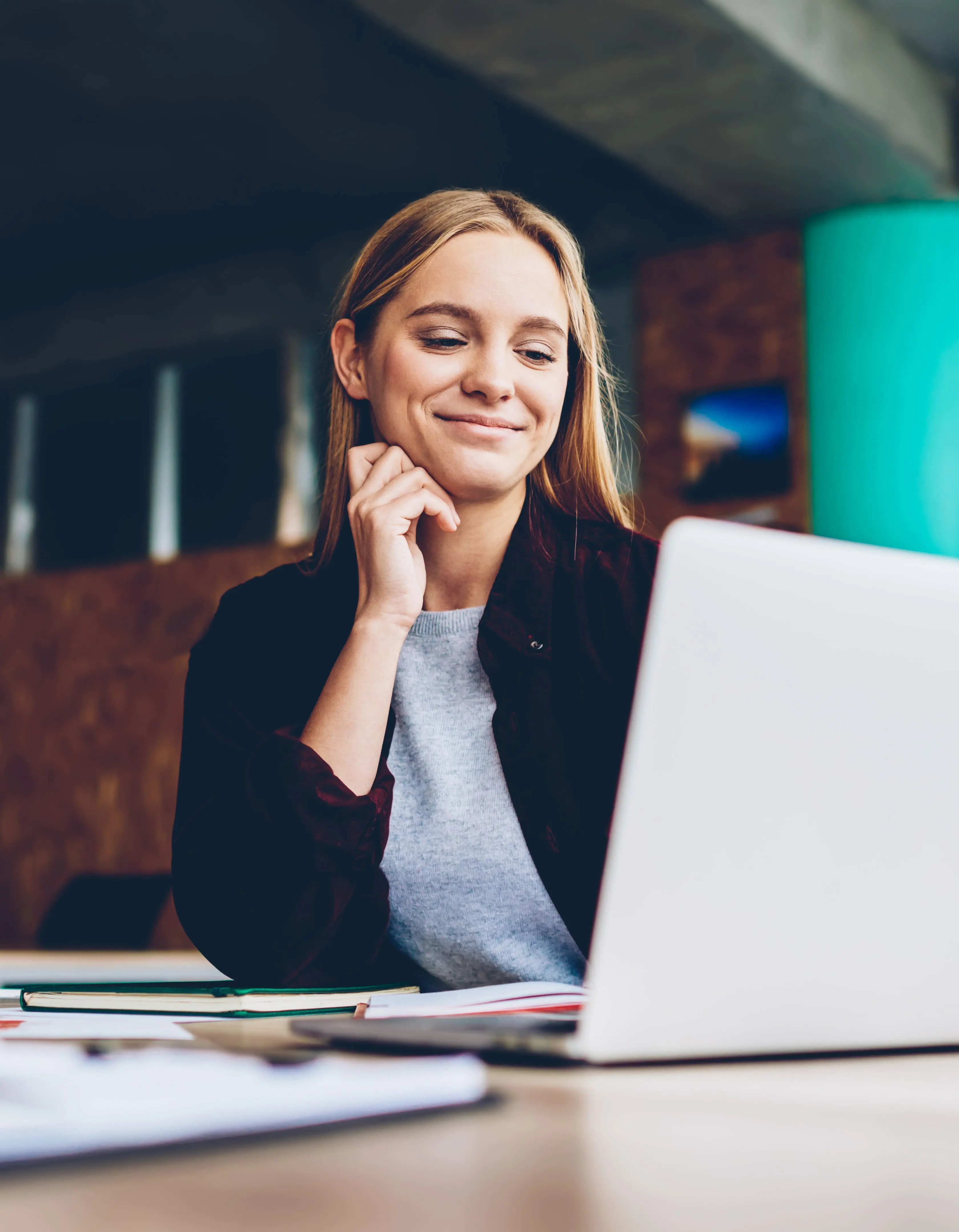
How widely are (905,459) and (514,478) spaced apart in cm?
107

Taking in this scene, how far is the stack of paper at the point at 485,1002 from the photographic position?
27.9 inches

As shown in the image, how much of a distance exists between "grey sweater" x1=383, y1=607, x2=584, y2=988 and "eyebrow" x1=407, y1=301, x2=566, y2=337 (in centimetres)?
38

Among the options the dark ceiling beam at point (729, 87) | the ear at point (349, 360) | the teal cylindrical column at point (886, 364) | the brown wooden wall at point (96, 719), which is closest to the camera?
the ear at point (349, 360)

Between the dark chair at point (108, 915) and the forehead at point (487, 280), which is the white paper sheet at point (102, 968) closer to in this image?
the forehead at point (487, 280)

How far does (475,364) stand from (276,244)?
5.47 meters

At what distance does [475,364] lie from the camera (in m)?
1.21

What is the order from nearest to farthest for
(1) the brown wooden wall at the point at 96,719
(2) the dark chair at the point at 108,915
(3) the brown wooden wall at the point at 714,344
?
(2) the dark chair at the point at 108,915 < (3) the brown wooden wall at the point at 714,344 < (1) the brown wooden wall at the point at 96,719

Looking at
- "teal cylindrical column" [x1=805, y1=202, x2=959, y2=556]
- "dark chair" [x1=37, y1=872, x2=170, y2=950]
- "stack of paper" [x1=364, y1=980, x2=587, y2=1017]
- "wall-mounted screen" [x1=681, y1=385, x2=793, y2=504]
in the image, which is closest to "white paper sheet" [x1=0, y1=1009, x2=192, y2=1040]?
"stack of paper" [x1=364, y1=980, x2=587, y2=1017]

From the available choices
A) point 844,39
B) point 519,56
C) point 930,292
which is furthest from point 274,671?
point 844,39

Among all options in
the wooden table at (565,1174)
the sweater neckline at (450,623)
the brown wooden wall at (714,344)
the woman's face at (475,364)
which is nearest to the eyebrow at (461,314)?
the woman's face at (475,364)

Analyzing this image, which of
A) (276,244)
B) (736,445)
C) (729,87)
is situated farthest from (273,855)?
(276,244)

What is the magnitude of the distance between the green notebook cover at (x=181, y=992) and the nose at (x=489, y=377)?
57 centimetres

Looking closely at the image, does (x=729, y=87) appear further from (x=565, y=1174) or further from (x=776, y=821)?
(x=565, y=1174)

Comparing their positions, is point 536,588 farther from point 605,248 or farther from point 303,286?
point 303,286
